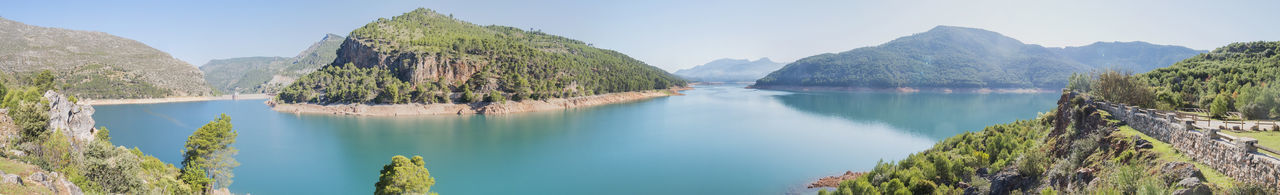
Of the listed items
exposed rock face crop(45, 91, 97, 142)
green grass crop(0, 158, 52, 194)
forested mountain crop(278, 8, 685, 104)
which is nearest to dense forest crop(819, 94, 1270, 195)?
green grass crop(0, 158, 52, 194)

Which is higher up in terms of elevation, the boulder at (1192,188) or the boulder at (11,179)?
the boulder at (1192,188)

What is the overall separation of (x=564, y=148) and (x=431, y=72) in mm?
45094

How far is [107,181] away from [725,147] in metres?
30.6

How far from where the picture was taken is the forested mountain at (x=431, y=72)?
69.6 meters

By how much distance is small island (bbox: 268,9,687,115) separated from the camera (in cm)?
6712

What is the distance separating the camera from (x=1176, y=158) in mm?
11602

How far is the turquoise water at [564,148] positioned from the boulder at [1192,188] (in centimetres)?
1451

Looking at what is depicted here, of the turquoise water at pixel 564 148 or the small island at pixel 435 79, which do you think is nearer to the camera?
the turquoise water at pixel 564 148

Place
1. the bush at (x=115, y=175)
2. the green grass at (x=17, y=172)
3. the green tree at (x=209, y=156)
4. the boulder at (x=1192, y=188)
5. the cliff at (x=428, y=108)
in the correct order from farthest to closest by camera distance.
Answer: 1. the cliff at (x=428, y=108)
2. the green tree at (x=209, y=156)
3. the bush at (x=115, y=175)
4. the green grass at (x=17, y=172)
5. the boulder at (x=1192, y=188)

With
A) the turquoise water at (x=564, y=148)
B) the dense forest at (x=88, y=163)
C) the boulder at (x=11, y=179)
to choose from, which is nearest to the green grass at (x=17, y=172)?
the dense forest at (x=88, y=163)

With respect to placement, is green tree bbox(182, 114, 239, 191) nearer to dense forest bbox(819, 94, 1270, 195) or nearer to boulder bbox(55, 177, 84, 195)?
boulder bbox(55, 177, 84, 195)

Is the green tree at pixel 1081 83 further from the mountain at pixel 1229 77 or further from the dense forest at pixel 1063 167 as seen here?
the dense forest at pixel 1063 167

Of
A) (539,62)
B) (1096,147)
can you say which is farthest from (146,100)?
(1096,147)

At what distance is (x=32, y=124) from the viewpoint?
70.5 ft
